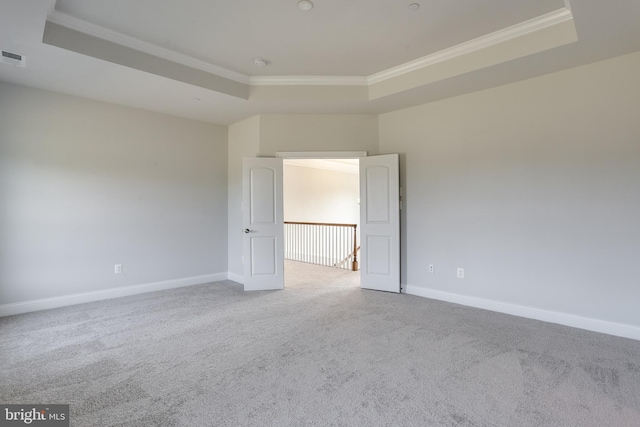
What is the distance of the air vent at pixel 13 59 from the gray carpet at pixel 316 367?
2.59 meters

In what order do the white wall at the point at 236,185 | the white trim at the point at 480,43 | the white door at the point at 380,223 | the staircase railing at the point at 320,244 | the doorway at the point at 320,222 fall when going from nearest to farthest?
the white trim at the point at 480,43 < the white door at the point at 380,223 < the white wall at the point at 236,185 < the doorway at the point at 320,222 < the staircase railing at the point at 320,244

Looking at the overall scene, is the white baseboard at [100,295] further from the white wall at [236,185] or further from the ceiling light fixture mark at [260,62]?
the ceiling light fixture mark at [260,62]

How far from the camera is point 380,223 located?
459cm

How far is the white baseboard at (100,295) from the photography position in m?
3.63

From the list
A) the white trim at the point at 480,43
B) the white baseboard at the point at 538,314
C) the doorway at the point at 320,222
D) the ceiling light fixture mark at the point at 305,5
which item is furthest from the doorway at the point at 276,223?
the ceiling light fixture mark at the point at 305,5

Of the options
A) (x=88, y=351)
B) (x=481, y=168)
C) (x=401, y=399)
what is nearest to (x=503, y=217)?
(x=481, y=168)

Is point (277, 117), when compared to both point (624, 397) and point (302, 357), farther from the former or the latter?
point (624, 397)

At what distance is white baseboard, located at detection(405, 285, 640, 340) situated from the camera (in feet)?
9.76

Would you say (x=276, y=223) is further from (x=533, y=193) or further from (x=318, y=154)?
(x=533, y=193)

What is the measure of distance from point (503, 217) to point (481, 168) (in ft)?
2.08

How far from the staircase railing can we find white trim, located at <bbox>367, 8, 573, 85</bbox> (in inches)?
145

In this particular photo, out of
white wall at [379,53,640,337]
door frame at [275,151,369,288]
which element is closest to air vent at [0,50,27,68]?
door frame at [275,151,369,288]

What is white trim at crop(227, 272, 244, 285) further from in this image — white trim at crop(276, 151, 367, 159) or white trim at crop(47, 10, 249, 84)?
white trim at crop(47, 10, 249, 84)

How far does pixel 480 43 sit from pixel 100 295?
5343 mm
